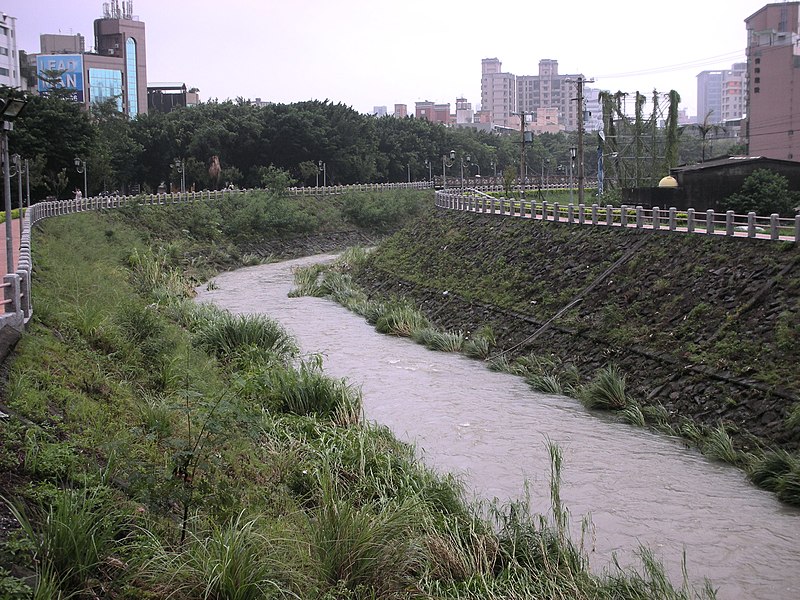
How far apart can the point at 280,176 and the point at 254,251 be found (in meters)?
14.3

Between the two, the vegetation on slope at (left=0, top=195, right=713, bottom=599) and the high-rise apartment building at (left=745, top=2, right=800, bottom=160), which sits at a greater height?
the high-rise apartment building at (left=745, top=2, right=800, bottom=160)

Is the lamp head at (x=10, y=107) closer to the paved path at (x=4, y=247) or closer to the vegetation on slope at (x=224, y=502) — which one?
the vegetation on slope at (x=224, y=502)

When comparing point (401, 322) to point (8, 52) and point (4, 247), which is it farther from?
point (8, 52)

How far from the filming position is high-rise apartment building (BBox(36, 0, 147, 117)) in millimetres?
151875

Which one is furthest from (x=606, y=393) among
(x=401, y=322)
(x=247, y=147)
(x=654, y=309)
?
(x=247, y=147)

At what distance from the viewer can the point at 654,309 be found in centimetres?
2362

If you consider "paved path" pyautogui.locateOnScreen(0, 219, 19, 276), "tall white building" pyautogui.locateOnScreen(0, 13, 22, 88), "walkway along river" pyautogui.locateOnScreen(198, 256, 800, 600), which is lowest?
"walkway along river" pyautogui.locateOnScreen(198, 256, 800, 600)

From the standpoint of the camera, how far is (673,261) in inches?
1010

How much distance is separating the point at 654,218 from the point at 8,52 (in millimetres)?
96799

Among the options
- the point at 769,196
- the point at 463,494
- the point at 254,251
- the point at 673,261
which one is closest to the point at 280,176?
the point at 254,251

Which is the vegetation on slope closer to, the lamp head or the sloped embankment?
the lamp head

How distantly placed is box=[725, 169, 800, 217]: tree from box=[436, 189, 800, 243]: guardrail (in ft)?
2.11

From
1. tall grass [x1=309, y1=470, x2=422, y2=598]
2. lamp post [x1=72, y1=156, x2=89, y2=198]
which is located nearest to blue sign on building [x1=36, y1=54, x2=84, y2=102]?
lamp post [x1=72, y1=156, x2=89, y2=198]

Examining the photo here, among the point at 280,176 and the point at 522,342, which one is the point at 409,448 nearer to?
the point at 522,342
